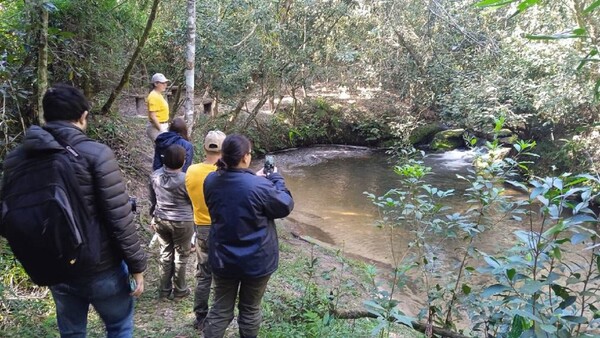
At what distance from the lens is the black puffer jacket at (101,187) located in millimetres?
1937

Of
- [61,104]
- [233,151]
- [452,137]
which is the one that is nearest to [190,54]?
[233,151]

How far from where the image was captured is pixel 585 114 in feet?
36.2

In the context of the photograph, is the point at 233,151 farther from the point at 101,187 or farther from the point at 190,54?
the point at 190,54

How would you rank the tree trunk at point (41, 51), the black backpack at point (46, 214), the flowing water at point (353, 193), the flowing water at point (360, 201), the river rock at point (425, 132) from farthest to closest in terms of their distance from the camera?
1. the river rock at point (425, 132)
2. the flowing water at point (353, 193)
3. the flowing water at point (360, 201)
4. the tree trunk at point (41, 51)
5. the black backpack at point (46, 214)

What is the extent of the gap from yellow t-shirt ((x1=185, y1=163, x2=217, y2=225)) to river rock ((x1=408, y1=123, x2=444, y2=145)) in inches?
553

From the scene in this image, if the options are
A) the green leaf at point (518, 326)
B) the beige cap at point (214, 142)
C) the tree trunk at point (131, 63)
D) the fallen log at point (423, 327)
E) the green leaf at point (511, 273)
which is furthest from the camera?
the tree trunk at point (131, 63)

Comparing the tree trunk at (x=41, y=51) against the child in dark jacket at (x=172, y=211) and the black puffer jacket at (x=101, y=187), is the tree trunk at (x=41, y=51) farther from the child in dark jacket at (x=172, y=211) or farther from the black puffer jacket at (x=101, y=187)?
the black puffer jacket at (x=101, y=187)

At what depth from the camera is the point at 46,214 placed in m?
1.86

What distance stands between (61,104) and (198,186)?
1338 mm

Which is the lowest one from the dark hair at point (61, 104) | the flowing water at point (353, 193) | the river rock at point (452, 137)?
the flowing water at point (353, 193)

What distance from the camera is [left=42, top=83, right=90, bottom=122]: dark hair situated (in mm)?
2049

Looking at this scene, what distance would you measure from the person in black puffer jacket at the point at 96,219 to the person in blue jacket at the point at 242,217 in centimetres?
56

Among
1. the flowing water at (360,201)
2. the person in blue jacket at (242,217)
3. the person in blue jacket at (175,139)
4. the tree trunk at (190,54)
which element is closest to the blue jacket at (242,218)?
the person in blue jacket at (242,217)

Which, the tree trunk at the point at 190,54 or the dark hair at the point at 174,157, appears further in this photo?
the tree trunk at the point at 190,54
